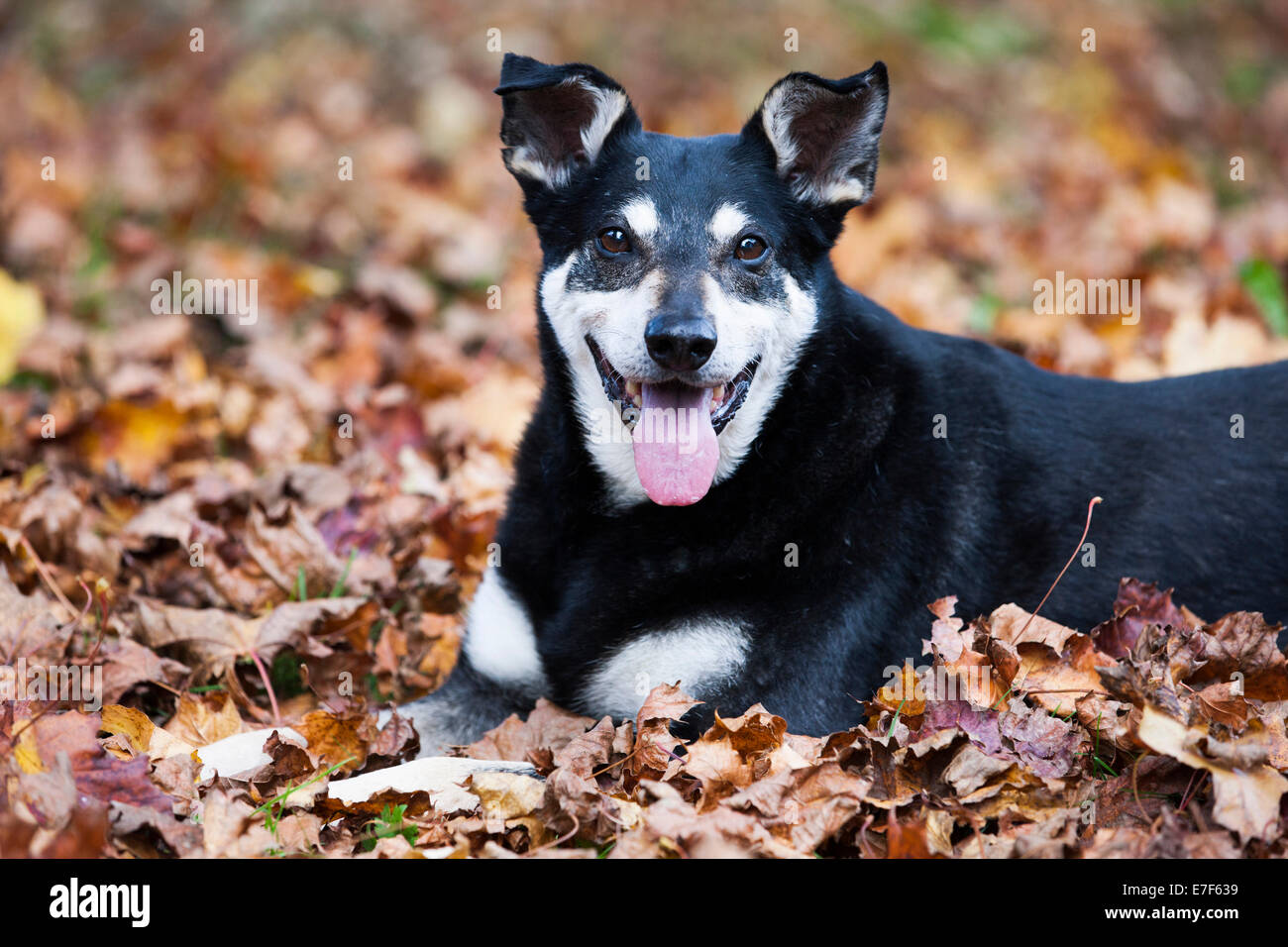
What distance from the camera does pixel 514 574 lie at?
14.1 feet

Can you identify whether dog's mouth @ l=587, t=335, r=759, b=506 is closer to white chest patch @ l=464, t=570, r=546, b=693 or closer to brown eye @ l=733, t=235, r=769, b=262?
brown eye @ l=733, t=235, r=769, b=262

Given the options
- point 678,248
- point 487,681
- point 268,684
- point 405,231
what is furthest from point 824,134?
point 405,231

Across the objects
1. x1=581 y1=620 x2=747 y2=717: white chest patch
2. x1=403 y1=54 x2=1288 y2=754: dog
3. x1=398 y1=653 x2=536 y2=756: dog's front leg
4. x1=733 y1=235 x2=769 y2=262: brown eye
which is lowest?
x1=398 y1=653 x2=536 y2=756: dog's front leg

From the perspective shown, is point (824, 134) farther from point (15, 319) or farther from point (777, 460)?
point (15, 319)

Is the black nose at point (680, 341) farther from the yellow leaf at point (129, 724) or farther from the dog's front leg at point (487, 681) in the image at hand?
the yellow leaf at point (129, 724)

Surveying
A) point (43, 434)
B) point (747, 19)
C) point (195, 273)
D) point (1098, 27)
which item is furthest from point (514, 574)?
point (1098, 27)

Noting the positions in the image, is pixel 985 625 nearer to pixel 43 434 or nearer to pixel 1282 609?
pixel 1282 609

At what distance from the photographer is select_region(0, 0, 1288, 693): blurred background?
5.35 meters

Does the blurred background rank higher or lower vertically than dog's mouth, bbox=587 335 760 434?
higher

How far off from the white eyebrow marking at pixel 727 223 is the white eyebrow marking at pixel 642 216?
0.57 feet

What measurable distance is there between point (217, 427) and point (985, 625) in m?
3.94

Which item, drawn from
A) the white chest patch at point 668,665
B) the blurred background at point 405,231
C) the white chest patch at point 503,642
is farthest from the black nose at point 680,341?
the blurred background at point 405,231

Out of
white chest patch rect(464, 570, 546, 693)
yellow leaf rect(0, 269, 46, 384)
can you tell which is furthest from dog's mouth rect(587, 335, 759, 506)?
yellow leaf rect(0, 269, 46, 384)

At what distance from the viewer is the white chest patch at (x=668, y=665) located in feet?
12.4
